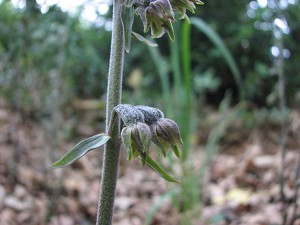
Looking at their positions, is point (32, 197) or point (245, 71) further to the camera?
point (245, 71)

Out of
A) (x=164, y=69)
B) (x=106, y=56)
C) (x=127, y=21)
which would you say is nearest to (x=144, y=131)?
(x=127, y=21)

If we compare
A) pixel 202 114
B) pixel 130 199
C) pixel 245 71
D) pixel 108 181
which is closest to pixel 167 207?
pixel 130 199

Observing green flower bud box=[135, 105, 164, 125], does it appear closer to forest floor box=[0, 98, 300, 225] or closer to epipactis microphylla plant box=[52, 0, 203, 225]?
epipactis microphylla plant box=[52, 0, 203, 225]

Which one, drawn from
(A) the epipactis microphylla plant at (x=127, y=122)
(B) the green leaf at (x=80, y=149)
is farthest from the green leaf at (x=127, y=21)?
(B) the green leaf at (x=80, y=149)

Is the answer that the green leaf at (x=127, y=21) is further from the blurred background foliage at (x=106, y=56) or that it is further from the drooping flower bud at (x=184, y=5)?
the blurred background foliage at (x=106, y=56)

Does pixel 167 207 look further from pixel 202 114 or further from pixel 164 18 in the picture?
pixel 202 114

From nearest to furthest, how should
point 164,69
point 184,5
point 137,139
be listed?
point 137,139, point 184,5, point 164,69

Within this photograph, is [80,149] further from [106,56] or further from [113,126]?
[106,56]
